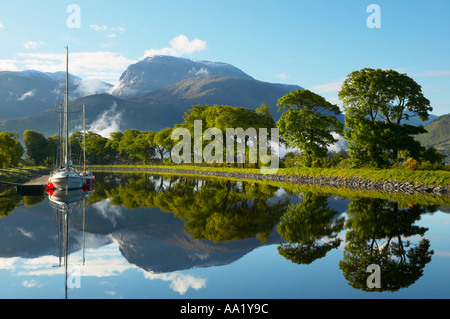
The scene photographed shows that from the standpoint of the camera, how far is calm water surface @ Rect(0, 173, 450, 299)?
26.9 ft

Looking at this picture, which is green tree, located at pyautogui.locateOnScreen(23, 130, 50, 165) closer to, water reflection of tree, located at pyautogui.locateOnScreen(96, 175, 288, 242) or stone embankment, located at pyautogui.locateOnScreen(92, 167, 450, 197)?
stone embankment, located at pyautogui.locateOnScreen(92, 167, 450, 197)

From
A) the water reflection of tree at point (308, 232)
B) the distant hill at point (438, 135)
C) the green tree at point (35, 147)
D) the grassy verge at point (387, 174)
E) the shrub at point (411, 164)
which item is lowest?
the water reflection of tree at point (308, 232)

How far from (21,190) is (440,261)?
3348cm

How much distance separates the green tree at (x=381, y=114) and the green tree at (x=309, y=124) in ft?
23.0

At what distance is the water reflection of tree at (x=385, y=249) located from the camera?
8.75 meters

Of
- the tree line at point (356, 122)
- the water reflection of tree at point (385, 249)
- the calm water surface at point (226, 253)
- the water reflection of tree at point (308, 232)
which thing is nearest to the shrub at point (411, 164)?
the tree line at point (356, 122)

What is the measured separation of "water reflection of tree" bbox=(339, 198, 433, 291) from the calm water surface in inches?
1.4

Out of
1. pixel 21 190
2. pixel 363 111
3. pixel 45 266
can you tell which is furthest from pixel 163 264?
pixel 363 111

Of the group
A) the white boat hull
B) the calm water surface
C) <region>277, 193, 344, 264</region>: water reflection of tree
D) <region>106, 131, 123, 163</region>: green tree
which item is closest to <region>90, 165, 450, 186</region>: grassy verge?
the calm water surface

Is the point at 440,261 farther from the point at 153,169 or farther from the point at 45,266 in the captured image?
the point at 153,169

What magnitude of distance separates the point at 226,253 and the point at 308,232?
405 cm

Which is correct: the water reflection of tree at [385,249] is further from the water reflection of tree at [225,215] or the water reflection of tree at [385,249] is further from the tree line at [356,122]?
the tree line at [356,122]

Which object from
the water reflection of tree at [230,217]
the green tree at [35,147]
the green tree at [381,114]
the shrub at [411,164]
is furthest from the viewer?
the green tree at [35,147]

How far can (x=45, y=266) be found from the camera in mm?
10234
